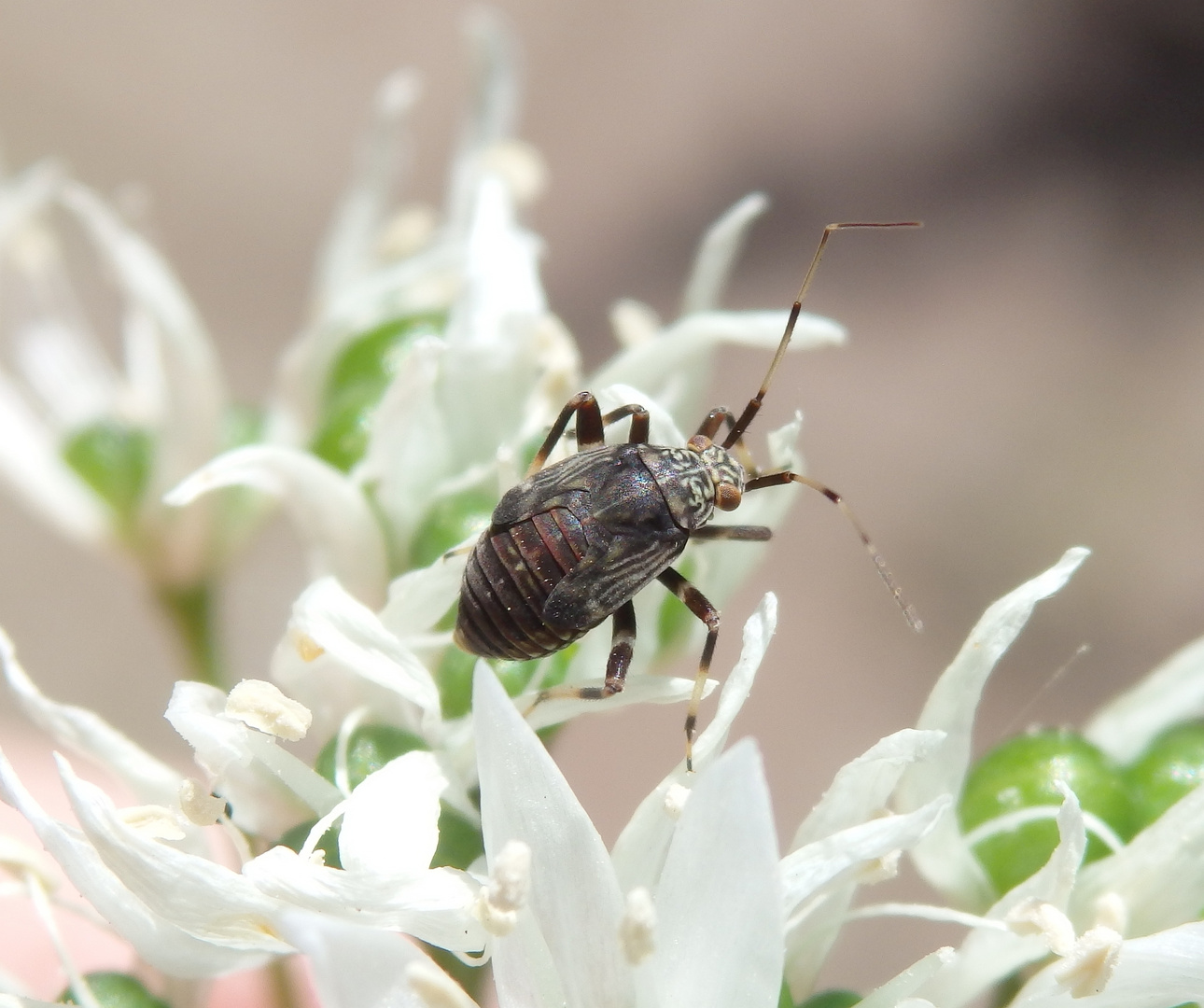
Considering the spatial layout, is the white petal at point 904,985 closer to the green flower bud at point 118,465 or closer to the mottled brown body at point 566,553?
the mottled brown body at point 566,553

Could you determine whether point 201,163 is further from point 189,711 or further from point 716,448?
point 189,711

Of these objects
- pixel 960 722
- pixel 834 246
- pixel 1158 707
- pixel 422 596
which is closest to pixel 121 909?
pixel 422 596

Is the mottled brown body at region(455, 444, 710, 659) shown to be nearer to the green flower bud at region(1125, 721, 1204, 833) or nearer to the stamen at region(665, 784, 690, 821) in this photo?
the stamen at region(665, 784, 690, 821)

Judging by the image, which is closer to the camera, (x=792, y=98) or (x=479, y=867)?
(x=479, y=867)

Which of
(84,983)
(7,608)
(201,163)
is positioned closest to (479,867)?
(84,983)

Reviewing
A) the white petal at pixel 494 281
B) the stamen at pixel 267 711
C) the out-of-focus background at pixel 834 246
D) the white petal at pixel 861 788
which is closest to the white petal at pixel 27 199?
the white petal at pixel 494 281

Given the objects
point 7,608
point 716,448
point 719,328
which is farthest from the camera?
point 7,608
